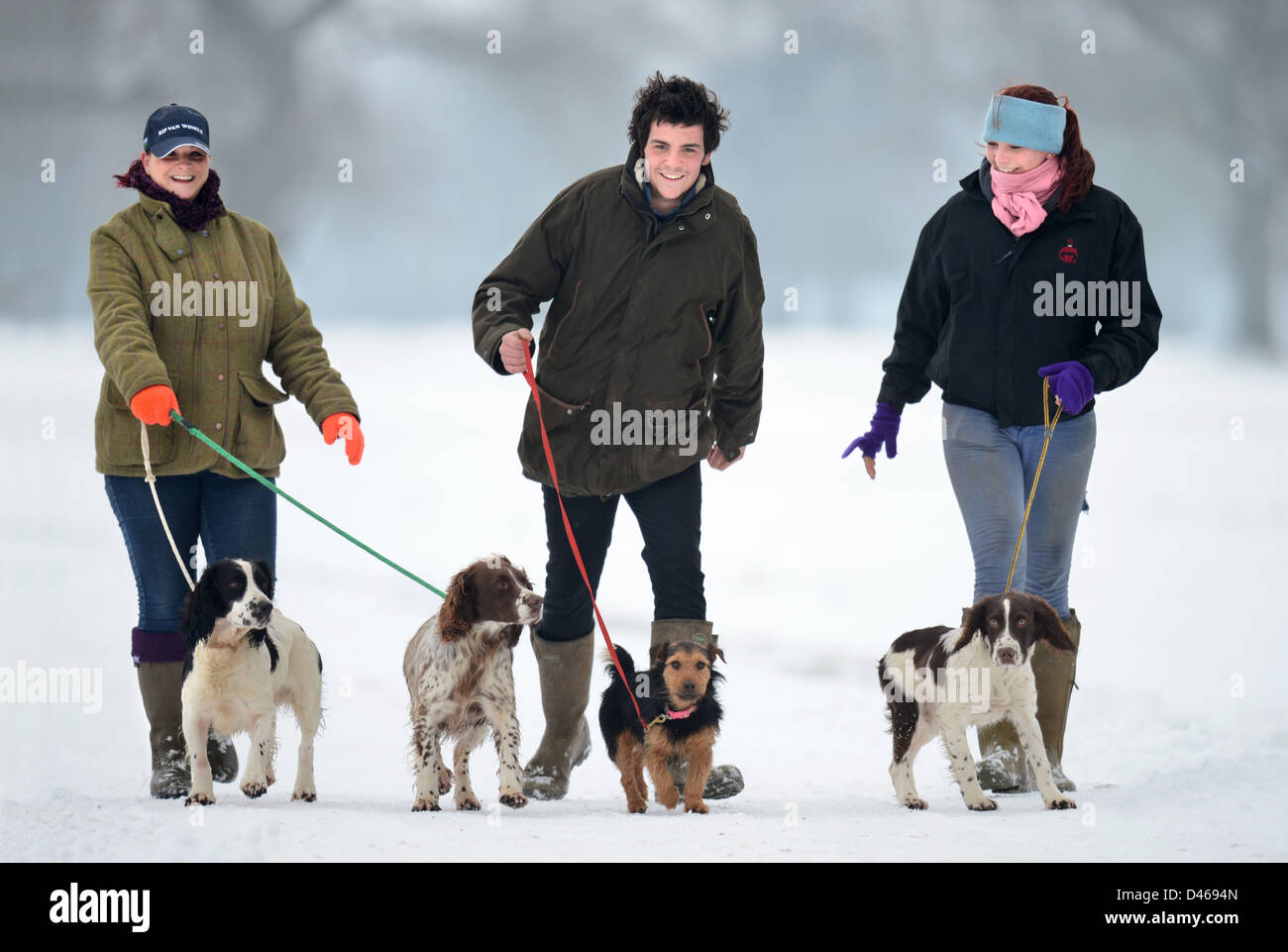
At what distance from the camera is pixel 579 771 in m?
4.62

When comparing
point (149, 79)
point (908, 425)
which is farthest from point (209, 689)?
point (149, 79)

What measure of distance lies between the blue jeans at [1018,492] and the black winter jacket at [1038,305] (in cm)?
6

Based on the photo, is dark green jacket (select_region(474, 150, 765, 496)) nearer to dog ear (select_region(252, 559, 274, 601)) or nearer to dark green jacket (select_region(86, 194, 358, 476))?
dark green jacket (select_region(86, 194, 358, 476))

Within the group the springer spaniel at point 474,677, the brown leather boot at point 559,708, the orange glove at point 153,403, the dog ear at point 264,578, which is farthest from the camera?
the brown leather boot at point 559,708

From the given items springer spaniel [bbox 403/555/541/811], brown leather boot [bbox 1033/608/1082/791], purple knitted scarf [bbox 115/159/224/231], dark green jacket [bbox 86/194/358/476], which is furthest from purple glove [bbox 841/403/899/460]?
purple knitted scarf [bbox 115/159/224/231]

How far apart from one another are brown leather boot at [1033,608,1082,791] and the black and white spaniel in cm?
206

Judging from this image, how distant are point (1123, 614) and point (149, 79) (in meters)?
7.92

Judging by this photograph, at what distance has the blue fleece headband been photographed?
394 cm

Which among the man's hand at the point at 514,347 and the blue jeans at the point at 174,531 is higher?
the man's hand at the point at 514,347

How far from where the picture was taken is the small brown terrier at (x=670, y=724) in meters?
3.89

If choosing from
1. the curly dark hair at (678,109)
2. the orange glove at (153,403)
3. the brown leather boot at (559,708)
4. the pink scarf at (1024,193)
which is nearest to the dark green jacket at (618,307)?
the curly dark hair at (678,109)

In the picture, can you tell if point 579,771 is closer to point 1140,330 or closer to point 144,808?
point 144,808

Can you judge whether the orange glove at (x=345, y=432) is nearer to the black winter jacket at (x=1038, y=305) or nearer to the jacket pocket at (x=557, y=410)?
the jacket pocket at (x=557, y=410)

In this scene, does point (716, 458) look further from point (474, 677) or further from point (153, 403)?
point (153, 403)
